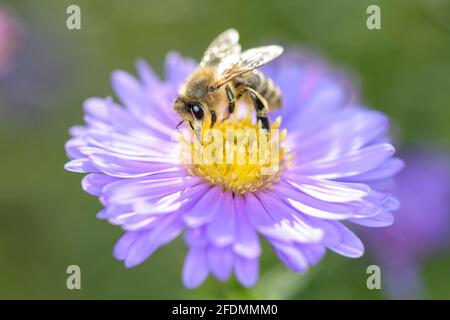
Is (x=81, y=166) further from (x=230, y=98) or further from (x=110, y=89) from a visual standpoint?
(x=110, y=89)

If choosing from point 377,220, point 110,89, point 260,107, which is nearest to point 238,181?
point 260,107

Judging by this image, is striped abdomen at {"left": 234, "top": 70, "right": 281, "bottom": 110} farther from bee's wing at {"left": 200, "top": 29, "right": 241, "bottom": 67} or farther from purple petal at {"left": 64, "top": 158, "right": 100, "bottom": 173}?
purple petal at {"left": 64, "top": 158, "right": 100, "bottom": 173}

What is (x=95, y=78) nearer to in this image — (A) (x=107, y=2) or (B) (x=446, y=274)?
(A) (x=107, y=2)

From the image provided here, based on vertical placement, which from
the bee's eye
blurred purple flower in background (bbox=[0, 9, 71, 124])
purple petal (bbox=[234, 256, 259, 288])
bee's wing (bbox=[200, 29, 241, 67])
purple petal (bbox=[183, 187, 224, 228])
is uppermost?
blurred purple flower in background (bbox=[0, 9, 71, 124])

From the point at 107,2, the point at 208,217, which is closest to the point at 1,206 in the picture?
the point at 107,2

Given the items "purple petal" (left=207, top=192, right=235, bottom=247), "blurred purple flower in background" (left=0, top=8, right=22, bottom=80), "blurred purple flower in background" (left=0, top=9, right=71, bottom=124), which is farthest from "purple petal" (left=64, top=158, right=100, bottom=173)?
"blurred purple flower in background" (left=0, top=9, right=71, bottom=124)

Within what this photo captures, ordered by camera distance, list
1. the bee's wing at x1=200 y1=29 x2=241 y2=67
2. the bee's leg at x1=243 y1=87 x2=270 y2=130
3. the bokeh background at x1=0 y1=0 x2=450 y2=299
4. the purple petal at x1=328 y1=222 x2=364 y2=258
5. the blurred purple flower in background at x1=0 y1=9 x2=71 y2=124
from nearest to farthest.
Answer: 1. the purple petal at x1=328 y1=222 x2=364 y2=258
2. the bee's leg at x1=243 y1=87 x2=270 y2=130
3. the bee's wing at x1=200 y1=29 x2=241 y2=67
4. the bokeh background at x1=0 y1=0 x2=450 y2=299
5. the blurred purple flower in background at x1=0 y1=9 x2=71 y2=124

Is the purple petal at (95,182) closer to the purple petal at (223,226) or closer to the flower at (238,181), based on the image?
the flower at (238,181)
